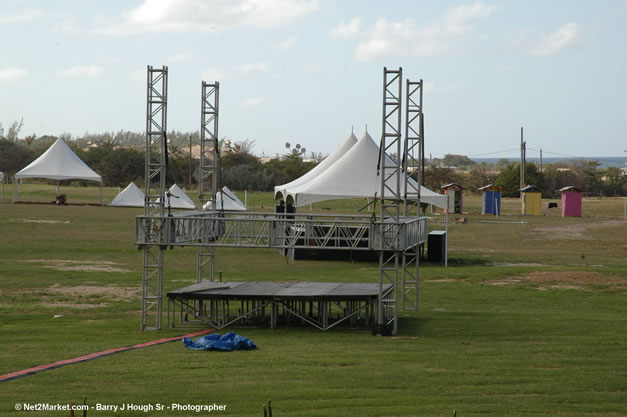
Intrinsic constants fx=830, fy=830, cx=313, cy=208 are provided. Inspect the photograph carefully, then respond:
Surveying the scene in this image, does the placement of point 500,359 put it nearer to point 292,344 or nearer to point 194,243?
point 292,344

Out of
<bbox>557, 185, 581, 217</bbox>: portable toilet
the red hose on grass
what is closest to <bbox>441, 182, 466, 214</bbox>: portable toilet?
<bbox>557, 185, 581, 217</bbox>: portable toilet

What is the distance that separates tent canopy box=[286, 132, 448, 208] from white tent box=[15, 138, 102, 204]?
33.9 metres

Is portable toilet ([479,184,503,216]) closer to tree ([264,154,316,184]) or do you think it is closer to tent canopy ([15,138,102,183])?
tent canopy ([15,138,102,183])

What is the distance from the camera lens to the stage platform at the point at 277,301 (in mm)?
18703

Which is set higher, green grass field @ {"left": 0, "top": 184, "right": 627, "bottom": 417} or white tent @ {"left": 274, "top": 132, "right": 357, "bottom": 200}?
white tent @ {"left": 274, "top": 132, "right": 357, "bottom": 200}

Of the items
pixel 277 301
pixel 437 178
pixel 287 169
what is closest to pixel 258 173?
pixel 287 169

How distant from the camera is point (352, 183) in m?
32.7

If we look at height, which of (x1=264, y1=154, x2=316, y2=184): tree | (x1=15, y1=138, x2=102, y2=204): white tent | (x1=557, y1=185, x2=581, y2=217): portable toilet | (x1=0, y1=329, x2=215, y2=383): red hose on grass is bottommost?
(x1=0, y1=329, x2=215, y2=383): red hose on grass

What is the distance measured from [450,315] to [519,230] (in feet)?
105

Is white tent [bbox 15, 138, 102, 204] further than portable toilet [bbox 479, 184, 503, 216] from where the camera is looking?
No

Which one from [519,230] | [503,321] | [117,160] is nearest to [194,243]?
[503,321]

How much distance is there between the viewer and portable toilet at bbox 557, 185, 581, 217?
66688mm

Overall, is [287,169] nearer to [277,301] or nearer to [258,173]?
[258,173]

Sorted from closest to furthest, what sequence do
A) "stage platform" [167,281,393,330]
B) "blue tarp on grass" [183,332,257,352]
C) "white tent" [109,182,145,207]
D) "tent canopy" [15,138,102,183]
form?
"blue tarp on grass" [183,332,257,352] → "stage platform" [167,281,393,330] → "tent canopy" [15,138,102,183] → "white tent" [109,182,145,207]
